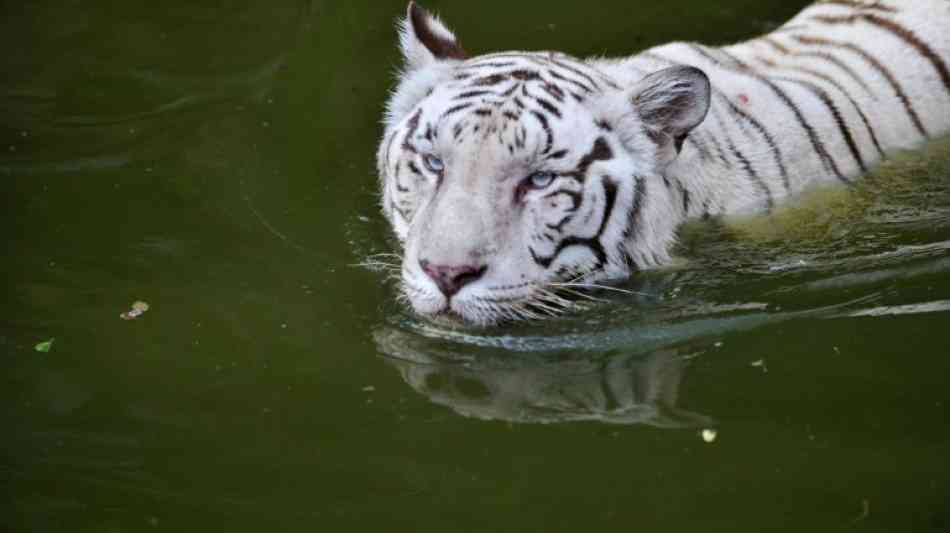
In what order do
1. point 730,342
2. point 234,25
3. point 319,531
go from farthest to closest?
point 234,25, point 730,342, point 319,531

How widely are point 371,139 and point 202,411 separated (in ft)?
5.58

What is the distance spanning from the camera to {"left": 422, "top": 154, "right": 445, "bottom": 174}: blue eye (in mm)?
3625

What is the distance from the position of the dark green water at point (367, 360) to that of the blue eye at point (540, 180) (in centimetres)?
38

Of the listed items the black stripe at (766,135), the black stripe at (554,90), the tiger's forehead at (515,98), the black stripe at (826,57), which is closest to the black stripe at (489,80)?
the tiger's forehead at (515,98)

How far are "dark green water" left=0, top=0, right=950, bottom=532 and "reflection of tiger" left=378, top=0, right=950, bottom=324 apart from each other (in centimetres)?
12

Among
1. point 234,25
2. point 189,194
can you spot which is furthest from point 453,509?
point 234,25

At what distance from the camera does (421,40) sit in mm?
3984

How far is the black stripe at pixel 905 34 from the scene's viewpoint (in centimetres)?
437

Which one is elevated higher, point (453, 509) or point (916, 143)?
point (916, 143)

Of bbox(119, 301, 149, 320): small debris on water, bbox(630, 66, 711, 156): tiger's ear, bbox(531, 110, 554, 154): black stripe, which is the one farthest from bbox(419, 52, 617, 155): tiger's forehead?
bbox(119, 301, 149, 320): small debris on water

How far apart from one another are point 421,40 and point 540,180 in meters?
0.69

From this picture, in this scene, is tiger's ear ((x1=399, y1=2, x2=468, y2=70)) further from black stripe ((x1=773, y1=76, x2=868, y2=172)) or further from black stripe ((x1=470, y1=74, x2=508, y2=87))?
black stripe ((x1=773, y1=76, x2=868, y2=172))

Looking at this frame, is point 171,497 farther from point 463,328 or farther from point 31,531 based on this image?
Answer: point 463,328

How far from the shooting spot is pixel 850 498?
288 centimetres
